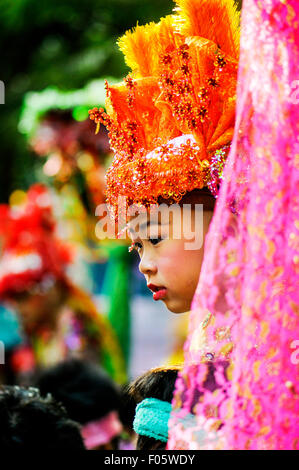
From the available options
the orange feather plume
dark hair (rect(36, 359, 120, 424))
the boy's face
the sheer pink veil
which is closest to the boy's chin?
the boy's face

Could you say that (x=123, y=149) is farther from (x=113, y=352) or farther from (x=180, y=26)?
(x=113, y=352)

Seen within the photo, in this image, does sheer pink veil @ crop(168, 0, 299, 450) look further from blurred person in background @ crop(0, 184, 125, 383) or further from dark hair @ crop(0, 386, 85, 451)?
blurred person in background @ crop(0, 184, 125, 383)

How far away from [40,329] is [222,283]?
358cm

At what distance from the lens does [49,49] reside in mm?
6832

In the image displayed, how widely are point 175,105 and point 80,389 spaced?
4.46 ft

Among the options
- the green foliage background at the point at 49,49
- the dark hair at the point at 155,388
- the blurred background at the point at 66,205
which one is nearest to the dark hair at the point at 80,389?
the blurred background at the point at 66,205

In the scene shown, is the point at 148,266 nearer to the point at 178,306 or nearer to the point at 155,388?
the point at 178,306

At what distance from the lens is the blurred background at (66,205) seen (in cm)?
450

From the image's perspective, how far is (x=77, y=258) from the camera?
4988 mm

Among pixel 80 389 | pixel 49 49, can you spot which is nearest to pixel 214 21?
pixel 80 389

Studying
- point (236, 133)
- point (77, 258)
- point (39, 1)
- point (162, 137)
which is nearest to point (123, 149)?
point (162, 137)

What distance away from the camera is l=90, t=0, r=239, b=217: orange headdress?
1.37 m

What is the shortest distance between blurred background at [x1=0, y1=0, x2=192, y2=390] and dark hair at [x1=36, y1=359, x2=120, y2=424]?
84cm
